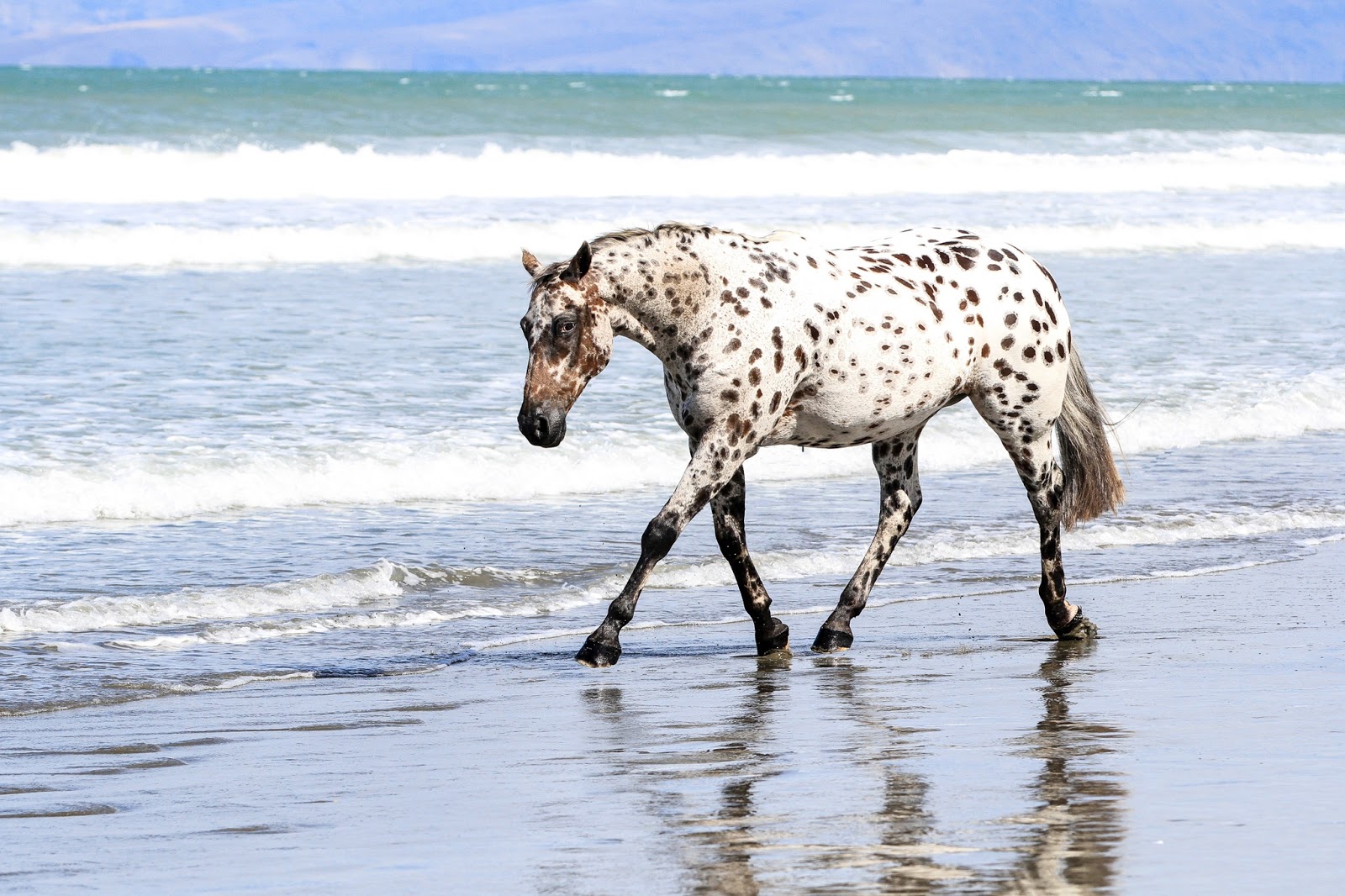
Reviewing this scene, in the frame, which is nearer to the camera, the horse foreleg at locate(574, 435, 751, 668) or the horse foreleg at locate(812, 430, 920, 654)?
the horse foreleg at locate(574, 435, 751, 668)

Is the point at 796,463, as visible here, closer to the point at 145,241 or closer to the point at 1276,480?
the point at 1276,480

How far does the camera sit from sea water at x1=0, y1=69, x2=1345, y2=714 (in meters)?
7.29

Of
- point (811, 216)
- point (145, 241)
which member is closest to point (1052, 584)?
point (145, 241)

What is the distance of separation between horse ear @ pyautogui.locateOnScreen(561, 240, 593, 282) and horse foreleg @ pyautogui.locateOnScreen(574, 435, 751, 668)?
2.30 feet

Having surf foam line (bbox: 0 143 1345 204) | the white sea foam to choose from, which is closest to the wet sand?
the white sea foam

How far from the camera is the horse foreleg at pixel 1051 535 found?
690cm

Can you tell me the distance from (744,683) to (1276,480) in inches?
210

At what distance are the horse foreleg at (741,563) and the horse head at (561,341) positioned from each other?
75 centimetres

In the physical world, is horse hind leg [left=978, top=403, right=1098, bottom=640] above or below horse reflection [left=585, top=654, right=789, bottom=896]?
above

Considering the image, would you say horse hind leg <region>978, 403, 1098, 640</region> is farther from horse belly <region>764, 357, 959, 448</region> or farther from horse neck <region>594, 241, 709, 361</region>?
horse neck <region>594, 241, 709, 361</region>

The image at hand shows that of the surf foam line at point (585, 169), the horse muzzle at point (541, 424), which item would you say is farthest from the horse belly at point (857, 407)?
the surf foam line at point (585, 169)

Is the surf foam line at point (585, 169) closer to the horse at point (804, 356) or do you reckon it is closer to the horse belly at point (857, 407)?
the horse at point (804, 356)

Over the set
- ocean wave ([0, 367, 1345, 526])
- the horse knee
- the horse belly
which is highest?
the horse belly

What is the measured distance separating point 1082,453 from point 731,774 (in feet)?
11.2
